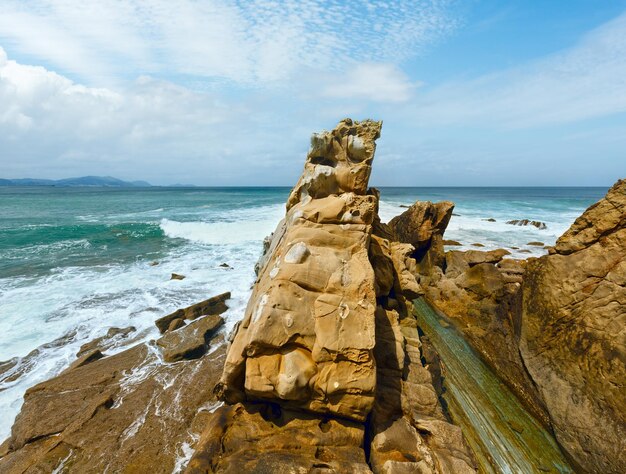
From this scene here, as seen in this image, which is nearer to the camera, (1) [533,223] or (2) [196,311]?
(2) [196,311]

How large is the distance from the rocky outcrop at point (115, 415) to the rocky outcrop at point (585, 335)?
878cm

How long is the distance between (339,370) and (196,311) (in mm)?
9351

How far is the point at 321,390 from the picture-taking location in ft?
16.9

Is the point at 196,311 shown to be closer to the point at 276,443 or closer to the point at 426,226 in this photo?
the point at 276,443

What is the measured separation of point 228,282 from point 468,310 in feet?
39.6

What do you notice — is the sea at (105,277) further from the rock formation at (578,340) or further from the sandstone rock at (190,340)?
the rock formation at (578,340)

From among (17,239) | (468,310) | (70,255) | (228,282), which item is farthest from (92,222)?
(468,310)

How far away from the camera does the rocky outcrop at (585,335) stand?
270 inches

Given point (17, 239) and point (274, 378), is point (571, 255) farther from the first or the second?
point (17, 239)

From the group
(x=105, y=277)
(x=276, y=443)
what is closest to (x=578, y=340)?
(x=276, y=443)

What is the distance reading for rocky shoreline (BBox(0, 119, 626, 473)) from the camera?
17.2 ft

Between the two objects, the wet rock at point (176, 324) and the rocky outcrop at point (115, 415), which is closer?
the rocky outcrop at point (115, 415)

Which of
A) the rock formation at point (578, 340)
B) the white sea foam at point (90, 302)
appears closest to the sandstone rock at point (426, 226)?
the rock formation at point (578, 340)

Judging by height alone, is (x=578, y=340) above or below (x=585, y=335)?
below
